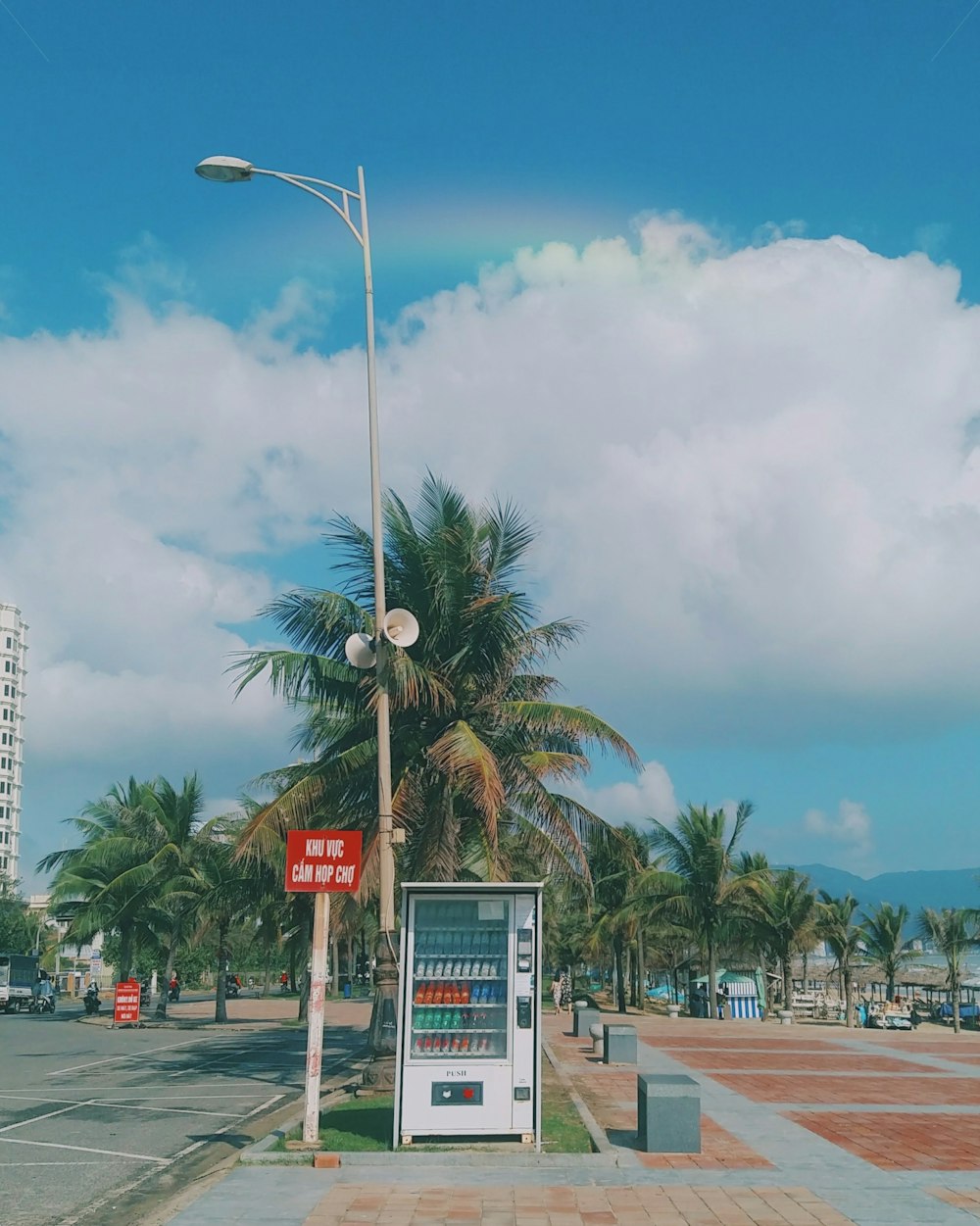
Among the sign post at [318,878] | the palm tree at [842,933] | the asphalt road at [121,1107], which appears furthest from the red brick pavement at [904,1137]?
the palm tree at [842,933]

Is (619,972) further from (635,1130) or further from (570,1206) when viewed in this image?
(570,1206)

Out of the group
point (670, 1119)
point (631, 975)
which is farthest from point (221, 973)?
point (631, 975)

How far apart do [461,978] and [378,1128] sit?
2.19 metres

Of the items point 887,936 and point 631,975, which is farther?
point 631,975

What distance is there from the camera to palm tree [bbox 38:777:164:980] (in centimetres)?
4056

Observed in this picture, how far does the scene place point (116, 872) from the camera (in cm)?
4319

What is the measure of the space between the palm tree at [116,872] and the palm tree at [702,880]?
1801 centimetres

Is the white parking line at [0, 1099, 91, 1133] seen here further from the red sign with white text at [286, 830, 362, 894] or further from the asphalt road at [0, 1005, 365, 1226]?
the red sign with white text at [286, 830, 362, 894]

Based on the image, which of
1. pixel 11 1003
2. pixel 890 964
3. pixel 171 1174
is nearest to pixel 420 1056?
pixel 171 1174

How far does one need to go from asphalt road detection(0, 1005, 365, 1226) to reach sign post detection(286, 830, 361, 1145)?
1.61m

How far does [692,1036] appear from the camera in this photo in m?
29.9

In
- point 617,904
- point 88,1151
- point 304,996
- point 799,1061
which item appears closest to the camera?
point 88,1151

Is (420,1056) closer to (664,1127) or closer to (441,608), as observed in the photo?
(664,1127)

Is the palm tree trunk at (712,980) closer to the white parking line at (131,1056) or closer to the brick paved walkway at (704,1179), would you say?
the white parking line at (131,1056)
